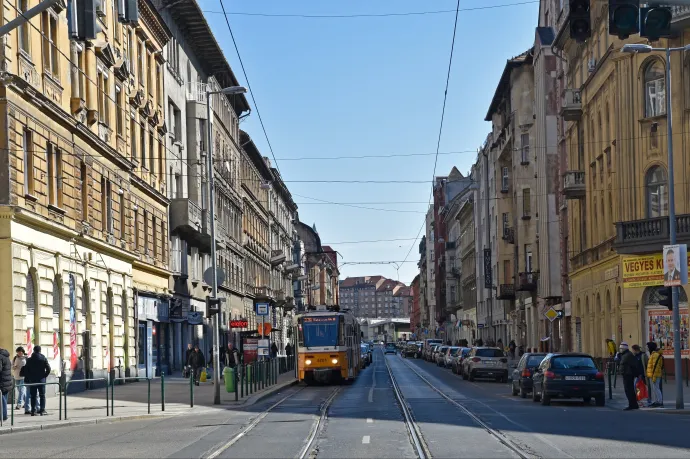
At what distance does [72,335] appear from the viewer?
1437 inches

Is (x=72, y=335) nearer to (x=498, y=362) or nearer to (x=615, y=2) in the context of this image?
(x=498, y=362)

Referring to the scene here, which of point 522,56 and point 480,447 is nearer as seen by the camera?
point 480,447

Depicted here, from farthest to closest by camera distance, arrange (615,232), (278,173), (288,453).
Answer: (278,173) < (615,232) < (288,453)

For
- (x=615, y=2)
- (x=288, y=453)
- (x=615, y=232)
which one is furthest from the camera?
(x=615, y=232)

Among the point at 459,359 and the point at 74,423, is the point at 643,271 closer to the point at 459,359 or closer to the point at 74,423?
the point at 459,359

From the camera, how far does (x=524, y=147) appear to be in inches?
2881

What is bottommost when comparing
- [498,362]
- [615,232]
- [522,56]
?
[498,362]

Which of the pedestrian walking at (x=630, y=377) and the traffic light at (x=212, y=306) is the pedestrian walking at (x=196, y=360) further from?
the pedestrian walking at (x=630, y=377)

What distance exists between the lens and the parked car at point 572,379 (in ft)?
98.8

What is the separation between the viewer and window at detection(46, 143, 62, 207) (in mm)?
33750

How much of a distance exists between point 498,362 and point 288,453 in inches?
1345

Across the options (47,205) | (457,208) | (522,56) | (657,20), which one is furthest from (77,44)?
(457,208)

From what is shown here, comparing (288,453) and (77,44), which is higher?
(77,44)

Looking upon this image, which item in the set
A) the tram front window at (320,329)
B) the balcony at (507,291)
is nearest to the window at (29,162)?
the tram front window at (320,329)
